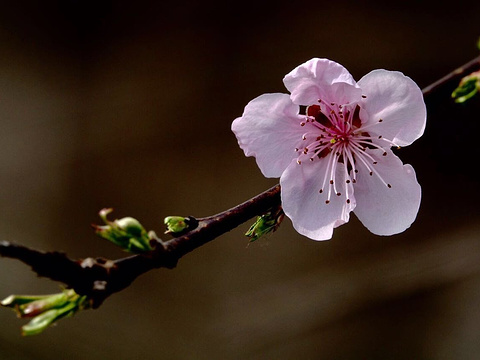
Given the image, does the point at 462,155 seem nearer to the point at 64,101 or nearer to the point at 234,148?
the point at 234,148

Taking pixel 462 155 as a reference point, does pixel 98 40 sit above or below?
above

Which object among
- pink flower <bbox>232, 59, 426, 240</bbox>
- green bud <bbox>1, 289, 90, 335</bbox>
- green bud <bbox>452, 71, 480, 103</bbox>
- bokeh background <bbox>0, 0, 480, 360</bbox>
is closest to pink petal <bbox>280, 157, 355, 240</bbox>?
pink flower <bbox>232, 59, 426, 240</bbox>

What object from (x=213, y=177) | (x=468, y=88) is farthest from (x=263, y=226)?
(x=213, y=177)

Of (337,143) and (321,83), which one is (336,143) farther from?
(321,83)

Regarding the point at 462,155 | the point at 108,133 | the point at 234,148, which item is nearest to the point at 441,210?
the point at 462,155

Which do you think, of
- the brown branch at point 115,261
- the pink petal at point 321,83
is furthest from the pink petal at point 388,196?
the brown branch at point 115,261

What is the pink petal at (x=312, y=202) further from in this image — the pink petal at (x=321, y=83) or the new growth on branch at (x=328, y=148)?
the pink petal at (x=321, y=83)

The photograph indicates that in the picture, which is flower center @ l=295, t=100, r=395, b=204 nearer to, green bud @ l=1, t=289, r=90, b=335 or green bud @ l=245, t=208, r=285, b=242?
green bud @ l=245, t=208, r=285, b=242
